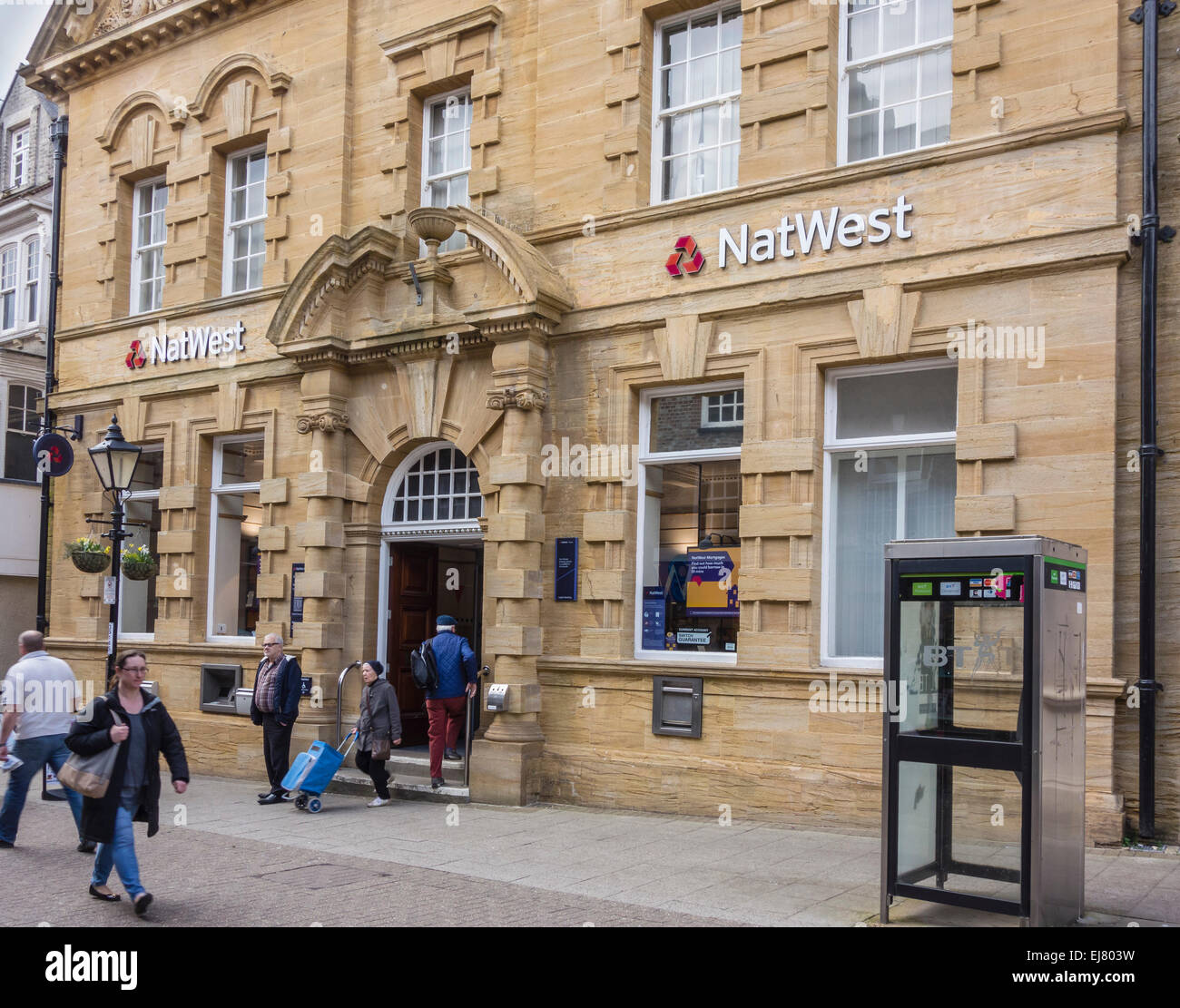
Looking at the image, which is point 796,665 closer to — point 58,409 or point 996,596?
point 996,596

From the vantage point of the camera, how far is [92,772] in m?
8.02

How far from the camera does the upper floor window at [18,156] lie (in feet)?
80.1

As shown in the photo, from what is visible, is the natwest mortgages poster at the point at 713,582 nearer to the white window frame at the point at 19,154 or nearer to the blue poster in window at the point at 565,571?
the blue poster in window at the point at 565,571

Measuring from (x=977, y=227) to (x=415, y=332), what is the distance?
254 inches

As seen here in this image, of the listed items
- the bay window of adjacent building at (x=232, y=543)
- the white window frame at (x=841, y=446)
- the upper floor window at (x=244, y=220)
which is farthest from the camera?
the upper floor window at (x=244, y=220)

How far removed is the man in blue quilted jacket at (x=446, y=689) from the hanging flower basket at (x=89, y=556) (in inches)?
251

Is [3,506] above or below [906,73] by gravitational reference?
below

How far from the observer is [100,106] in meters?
19.1

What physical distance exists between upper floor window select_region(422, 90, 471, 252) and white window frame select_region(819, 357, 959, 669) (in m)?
5.48

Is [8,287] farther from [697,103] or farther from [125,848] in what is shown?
[125,848]

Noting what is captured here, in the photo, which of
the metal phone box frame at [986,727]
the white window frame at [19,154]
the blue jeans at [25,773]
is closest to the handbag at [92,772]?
the blue jeans at [25,773]

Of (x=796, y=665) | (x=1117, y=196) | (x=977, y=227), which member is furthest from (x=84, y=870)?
(x=1117, y=196)

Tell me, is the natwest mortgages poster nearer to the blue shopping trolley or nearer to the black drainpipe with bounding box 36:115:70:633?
the blue shopping trolley

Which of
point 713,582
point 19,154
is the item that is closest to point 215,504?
point 713,582
